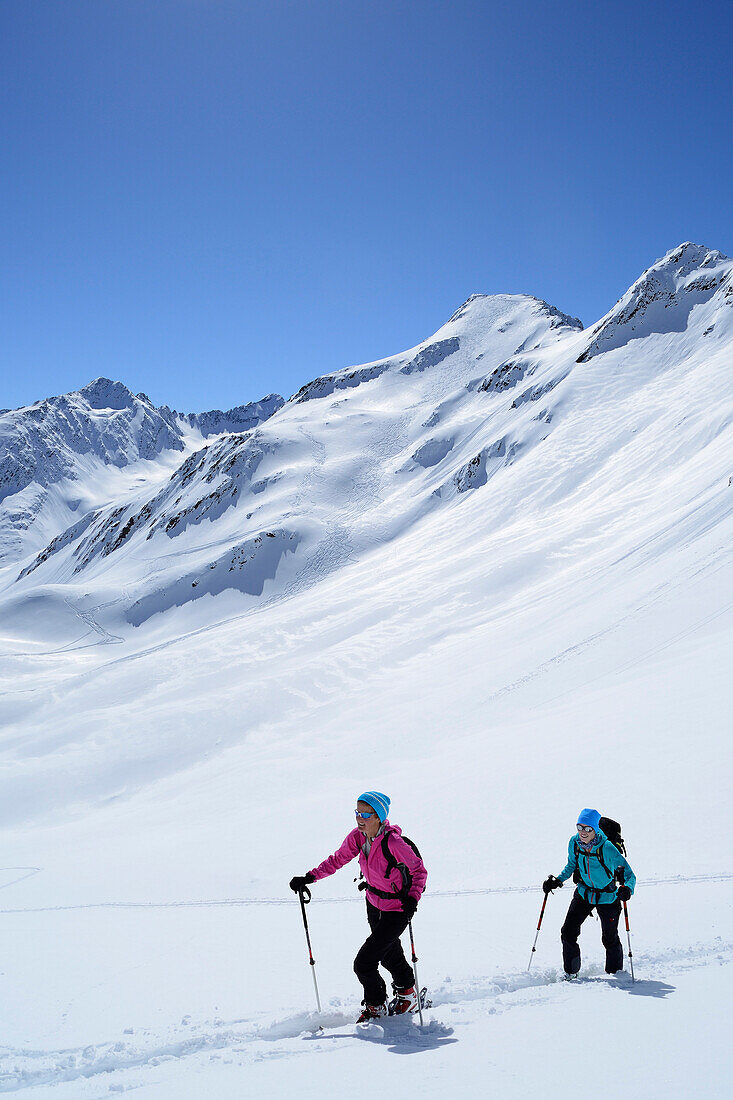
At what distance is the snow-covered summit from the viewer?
75.6m

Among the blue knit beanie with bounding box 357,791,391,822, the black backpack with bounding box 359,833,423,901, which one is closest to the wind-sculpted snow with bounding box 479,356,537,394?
the blue knit beanie with bounding box 357,791,391,822

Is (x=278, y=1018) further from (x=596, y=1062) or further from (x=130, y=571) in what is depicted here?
(x=130, y=571)

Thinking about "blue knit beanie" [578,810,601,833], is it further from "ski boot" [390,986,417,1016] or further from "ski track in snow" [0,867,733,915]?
"ski track in snow" [0,867,733,915]

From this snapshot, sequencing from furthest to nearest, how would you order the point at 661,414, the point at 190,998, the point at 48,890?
the point at 661,414 < the point at 48,890 < the point at 190,998

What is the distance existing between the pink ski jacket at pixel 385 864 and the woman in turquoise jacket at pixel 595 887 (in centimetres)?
152

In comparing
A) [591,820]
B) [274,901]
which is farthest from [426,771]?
[591,820]

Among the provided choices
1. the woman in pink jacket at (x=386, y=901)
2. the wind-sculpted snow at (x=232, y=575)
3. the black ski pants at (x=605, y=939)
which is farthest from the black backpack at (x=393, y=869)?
the wind-sculpted snow at (x=232, y=575)

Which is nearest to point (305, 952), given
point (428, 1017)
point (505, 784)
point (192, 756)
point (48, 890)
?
point (428, 1017)

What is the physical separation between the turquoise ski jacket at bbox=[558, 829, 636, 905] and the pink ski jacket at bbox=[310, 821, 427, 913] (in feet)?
5.71

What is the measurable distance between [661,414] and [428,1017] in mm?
56340

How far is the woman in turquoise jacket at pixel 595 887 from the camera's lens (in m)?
6.29

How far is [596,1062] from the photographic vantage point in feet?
13.4

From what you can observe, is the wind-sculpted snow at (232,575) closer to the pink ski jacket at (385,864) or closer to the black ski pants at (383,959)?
the pink ski jacket at (385,864)

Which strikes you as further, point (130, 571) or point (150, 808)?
point (130, 571)
